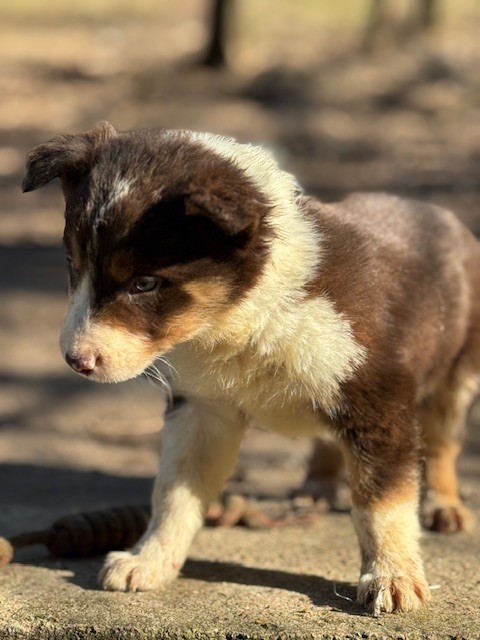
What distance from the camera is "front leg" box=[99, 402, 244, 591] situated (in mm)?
Answer: 4871

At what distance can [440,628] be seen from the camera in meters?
4.18

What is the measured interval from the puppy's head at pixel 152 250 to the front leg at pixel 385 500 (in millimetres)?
786

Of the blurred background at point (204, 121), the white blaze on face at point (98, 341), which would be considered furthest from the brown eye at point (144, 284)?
the blurred background at point (204, 121)

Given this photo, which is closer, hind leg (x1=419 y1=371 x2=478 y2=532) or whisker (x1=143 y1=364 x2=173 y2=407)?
whisker (x1=143 y1=364 x2=173 y2=407)

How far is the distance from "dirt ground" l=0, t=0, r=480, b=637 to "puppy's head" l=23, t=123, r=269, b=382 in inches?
102

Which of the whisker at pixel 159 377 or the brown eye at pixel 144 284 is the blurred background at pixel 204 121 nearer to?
the whisker at pixel 159 377

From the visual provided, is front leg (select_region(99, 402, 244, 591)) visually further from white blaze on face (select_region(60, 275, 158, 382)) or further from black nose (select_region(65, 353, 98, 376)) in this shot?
black nose (select_region(65, 353, 98, 376))

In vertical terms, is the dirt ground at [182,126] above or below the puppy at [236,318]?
below

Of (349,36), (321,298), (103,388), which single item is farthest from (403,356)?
(349,36)

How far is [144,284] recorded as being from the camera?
4.16 meters

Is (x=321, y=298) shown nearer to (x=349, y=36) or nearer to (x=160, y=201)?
(x=160, y=201)

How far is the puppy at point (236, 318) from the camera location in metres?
4.13

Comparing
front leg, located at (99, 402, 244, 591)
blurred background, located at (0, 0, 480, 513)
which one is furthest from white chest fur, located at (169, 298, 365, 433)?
blurred background, located at (0, 0, 480, 513)

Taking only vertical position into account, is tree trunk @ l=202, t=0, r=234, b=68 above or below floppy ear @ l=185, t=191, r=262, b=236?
below
